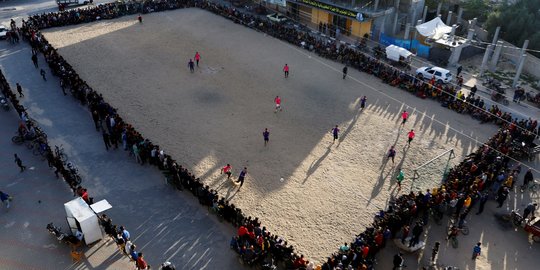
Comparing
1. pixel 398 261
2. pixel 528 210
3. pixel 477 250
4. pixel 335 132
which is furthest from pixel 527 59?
pixel 398 261

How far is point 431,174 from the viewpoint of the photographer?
23.2m

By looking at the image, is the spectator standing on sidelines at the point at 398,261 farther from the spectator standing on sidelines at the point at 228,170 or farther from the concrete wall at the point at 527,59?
the concrete wall at the point at 527,59

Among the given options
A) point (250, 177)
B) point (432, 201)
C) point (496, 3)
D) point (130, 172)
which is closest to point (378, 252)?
point (432, 201)

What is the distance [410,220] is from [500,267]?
3939 millimetres

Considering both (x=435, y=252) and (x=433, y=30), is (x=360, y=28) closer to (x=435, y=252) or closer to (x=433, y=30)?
(x=433, y=30)

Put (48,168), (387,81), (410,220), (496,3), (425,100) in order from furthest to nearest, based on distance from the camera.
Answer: (496,3) → (387,81) → (425,100) → (48,168) → (410,220)

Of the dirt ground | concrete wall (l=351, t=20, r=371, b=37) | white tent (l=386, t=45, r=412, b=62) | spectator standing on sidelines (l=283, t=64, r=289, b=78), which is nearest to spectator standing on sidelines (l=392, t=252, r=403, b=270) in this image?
the dirt ground

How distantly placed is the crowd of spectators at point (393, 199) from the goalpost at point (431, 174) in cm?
54

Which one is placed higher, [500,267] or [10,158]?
[10,158]

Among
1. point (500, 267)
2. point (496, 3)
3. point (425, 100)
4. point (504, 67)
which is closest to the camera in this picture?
point (500, 267)

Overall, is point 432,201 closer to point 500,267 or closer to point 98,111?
point 500,267

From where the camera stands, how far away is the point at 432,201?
19.9 meters

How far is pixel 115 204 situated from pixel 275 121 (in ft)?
37.2

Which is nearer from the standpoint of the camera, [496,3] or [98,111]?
[98,111]
